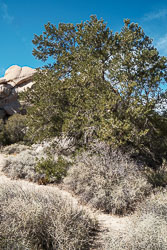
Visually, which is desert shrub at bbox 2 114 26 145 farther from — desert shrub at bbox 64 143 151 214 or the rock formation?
desert shrub at bbox 64 143 151 214

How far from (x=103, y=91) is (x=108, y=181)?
3.02 meters

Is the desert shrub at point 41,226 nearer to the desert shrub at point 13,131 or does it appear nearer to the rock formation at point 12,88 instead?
the desert shrub at point 13,131

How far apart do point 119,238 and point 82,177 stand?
3.48 metres

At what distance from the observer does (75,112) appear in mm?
7758

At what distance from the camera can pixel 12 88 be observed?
3209 cm

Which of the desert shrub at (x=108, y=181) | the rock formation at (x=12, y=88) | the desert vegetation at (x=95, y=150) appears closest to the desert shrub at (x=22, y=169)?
the desert vegetation at (x=95, y=150)

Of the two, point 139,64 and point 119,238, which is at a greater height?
point 139,64

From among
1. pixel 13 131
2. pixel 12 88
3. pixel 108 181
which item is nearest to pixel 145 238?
pixel 108 181

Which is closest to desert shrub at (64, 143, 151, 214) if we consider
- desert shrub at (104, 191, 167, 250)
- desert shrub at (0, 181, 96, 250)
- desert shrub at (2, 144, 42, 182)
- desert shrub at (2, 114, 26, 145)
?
desert shrub at (0, 181, 96, 250)

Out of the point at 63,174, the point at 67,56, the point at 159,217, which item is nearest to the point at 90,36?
the point at 67,56

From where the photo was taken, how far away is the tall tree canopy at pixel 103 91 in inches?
263

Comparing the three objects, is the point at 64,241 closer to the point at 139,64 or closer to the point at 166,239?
the point at 166,239

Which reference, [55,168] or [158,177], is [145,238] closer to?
[158,177]

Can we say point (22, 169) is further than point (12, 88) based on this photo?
No
